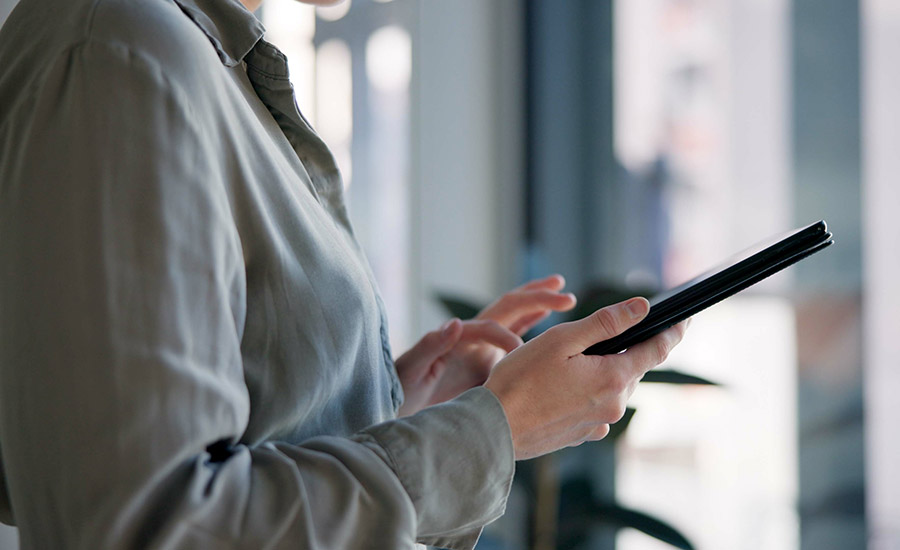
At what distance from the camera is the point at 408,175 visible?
2.19 m

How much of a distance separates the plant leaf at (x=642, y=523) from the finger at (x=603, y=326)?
1099 mm

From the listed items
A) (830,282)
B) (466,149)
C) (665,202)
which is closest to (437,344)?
(830,282)

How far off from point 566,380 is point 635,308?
0.07 metres

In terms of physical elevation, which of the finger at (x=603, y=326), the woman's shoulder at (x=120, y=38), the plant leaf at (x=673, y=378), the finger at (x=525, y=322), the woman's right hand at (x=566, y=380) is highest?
the woman's shoulder at (x=120, y=38)

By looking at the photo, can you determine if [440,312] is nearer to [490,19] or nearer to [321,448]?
[490,19]

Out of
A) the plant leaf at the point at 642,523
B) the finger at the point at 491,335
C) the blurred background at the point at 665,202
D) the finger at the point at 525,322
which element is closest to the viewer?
the finger at the point at 491,335

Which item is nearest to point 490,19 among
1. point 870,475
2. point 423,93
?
point 423,93

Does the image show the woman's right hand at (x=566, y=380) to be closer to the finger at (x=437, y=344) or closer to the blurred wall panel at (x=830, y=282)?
the finger at (x=437, y=344)

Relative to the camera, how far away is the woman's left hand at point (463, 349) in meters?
0.81

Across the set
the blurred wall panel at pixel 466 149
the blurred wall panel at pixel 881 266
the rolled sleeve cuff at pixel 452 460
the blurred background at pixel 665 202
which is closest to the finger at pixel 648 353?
the rolled sleeve cuff at pixel 452 460

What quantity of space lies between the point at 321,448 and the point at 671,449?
5.49 ft

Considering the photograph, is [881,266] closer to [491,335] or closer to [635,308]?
[491,335]

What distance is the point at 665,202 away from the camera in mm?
2039

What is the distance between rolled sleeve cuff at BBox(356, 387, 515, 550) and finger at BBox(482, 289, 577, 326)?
0.38 m
